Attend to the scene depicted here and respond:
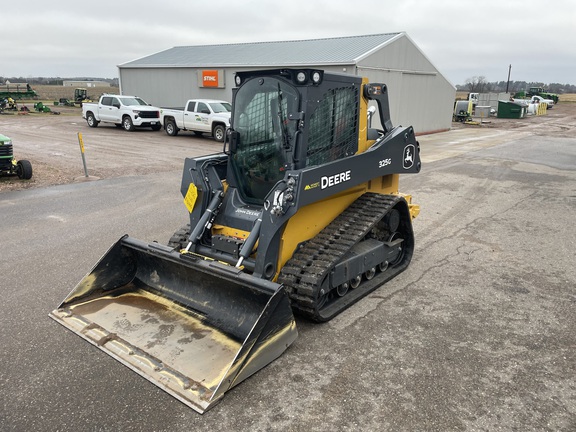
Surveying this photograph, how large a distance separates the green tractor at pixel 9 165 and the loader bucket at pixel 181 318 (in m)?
8.13

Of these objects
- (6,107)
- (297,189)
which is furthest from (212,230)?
(6,107)

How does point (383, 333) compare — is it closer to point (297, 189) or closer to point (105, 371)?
point (297, 189)

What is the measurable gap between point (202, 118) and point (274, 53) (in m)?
6.62

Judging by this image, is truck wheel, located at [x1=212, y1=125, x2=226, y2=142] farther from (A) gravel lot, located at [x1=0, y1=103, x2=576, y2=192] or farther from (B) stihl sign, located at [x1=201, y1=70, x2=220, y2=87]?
(B) stihl sign, located at [x1=201, y1=70, x2=220, y2=87]

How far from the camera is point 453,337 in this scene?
4578mm

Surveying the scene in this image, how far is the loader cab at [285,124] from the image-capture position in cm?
474

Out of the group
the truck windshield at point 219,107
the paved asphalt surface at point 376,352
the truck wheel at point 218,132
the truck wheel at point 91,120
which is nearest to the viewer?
the paved asphalt surface at point 376,352

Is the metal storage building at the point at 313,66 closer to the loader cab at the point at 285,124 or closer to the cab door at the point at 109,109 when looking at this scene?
the cab door at the point at 109,109

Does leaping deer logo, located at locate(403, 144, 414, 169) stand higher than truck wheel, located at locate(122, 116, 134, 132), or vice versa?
leaping deer logo, located at locate(403, 144, 414, 169)

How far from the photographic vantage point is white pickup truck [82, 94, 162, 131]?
931 inches

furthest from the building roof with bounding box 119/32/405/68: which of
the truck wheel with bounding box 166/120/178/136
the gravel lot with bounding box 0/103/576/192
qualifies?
the gravel lot with bounding box 0/103/576/192

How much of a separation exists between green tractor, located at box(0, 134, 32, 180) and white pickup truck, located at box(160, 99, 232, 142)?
941 cm

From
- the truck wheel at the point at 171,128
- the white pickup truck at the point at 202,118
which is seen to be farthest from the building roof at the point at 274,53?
the truck wheel at the point at 171,128

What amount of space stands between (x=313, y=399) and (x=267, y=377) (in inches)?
18.3
